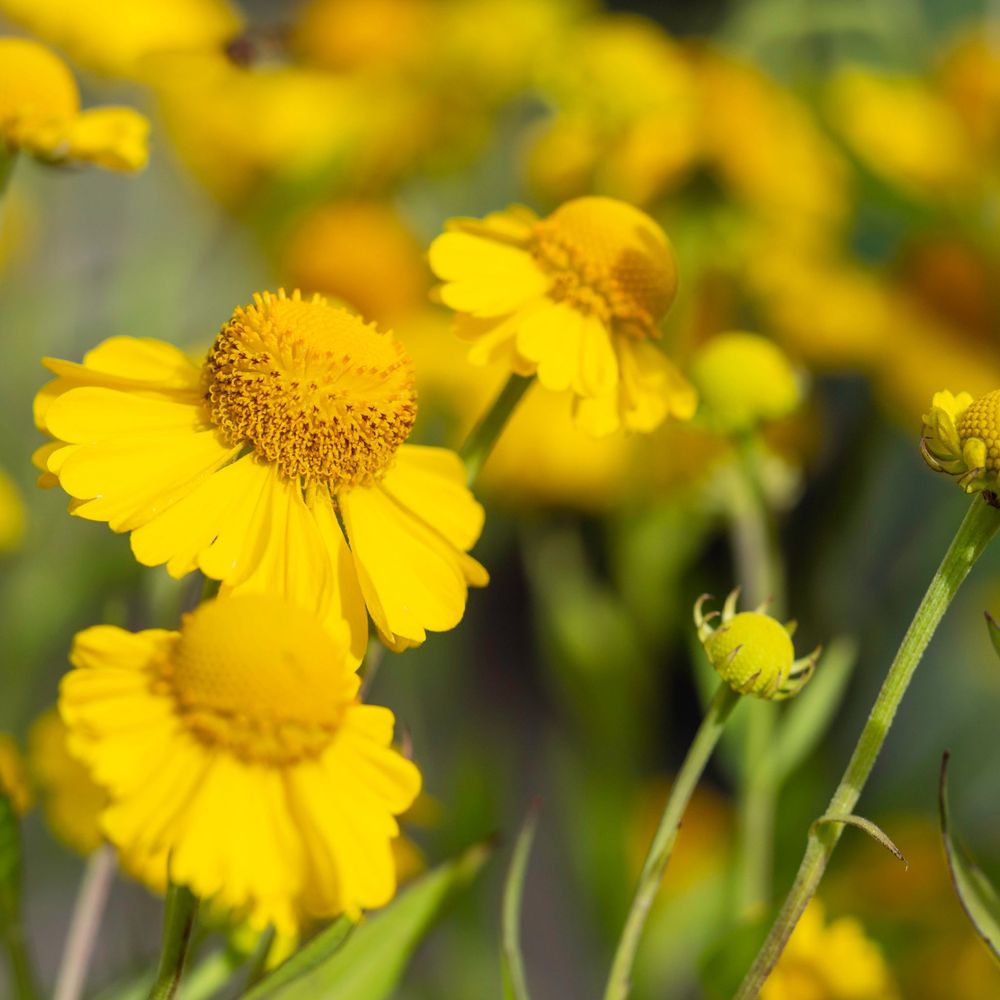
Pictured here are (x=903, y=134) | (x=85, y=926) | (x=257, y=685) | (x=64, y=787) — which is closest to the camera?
(x=257, y=685)

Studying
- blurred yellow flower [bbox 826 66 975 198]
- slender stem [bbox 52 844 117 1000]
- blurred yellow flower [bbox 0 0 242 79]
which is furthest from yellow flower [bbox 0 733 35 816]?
blurred yellow flower [bbox 826 66 975 198]

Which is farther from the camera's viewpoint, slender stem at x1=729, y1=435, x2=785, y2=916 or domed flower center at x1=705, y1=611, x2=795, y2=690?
slender stem at x1=729, y1=435, x2=785, y2=916

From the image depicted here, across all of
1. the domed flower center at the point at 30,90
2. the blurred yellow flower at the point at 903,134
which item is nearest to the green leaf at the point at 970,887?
the domed flower center at the point at 30,90

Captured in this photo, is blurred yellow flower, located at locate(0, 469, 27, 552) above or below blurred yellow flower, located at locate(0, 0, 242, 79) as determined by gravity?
below

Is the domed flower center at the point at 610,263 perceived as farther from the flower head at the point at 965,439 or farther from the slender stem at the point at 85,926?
the slender stem at the point at 85,926

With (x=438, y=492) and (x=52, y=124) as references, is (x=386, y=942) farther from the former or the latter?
(x=52, y=124)

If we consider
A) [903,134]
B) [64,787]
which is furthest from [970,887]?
[903,134]

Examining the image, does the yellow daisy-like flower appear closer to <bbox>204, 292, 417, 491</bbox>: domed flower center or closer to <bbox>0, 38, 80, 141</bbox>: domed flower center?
<bbox>204, 292, 417, 491</bbox>: domed flower center
